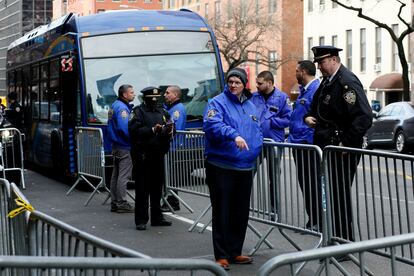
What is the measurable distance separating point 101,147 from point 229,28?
174 ft

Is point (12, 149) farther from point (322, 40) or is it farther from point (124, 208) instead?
point (322, 40)

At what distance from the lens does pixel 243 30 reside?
67250mm

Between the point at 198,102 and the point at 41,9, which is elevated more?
the point at 41,9

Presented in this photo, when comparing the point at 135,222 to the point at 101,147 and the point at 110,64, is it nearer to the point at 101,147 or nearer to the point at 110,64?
the point at 101,147

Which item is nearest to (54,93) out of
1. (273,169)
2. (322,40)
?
(273,169)

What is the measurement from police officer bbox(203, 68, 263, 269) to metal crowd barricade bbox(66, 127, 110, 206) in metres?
6.58

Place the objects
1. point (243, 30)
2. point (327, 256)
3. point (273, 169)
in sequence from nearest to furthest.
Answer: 1. point (327, 256)
2. point (273, 169)
3. point (243, 30)

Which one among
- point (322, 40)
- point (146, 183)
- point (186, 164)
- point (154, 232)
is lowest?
point (154, 232)

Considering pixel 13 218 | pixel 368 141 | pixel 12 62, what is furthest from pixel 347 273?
pixel 368 141

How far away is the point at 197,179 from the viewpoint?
42.3 feet

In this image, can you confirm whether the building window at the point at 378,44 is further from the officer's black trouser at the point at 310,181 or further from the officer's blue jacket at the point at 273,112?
the officer's black trouser at the point at 310,181

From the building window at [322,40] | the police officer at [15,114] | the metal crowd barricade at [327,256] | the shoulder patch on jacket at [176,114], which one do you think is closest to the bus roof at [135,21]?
the shoulder patch on jacket at [176,114]

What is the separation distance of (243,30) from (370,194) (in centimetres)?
5964

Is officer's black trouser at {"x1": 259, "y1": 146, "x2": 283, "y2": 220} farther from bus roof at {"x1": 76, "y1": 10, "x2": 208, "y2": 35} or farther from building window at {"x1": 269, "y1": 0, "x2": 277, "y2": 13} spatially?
building window at {"x1": 269, "y1": 0, "x2": 277, "y2": 13}
